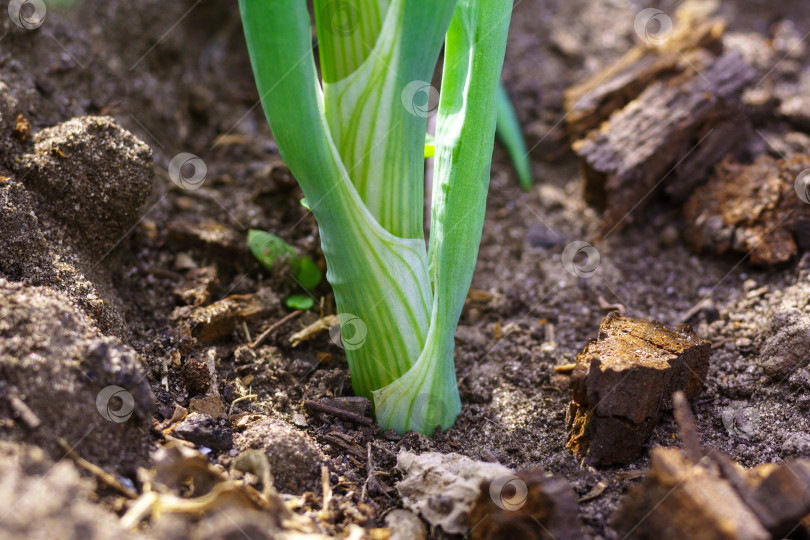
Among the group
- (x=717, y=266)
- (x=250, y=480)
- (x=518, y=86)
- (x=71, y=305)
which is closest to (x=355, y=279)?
(x=250, y=480)

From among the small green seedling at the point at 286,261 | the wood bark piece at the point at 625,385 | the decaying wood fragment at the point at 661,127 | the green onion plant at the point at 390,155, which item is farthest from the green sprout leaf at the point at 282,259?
the decaying wood fragment at the point at 661,127

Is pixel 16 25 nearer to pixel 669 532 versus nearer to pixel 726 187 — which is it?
pixel 669 532

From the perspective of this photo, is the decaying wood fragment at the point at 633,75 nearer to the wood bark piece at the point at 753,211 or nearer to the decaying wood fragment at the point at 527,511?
the wood bark piece at the point at 753,211

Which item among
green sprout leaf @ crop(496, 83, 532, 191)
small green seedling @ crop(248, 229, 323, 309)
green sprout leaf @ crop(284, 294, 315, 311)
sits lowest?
green sprout leaf @ crop(284, 294, 315, 311)

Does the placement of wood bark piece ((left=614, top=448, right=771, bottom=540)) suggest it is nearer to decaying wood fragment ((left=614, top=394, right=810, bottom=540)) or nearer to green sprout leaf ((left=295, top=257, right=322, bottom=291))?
decaying wood fragment ((left=614, top=394, right=810, bottom=540))

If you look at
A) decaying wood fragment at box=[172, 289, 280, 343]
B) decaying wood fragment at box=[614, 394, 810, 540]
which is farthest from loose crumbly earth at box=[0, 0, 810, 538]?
decaying wood fragment at box=[614, 394, 810, 540]

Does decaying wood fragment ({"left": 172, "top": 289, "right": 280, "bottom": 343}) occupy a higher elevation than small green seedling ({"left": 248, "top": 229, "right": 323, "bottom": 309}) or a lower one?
lower
